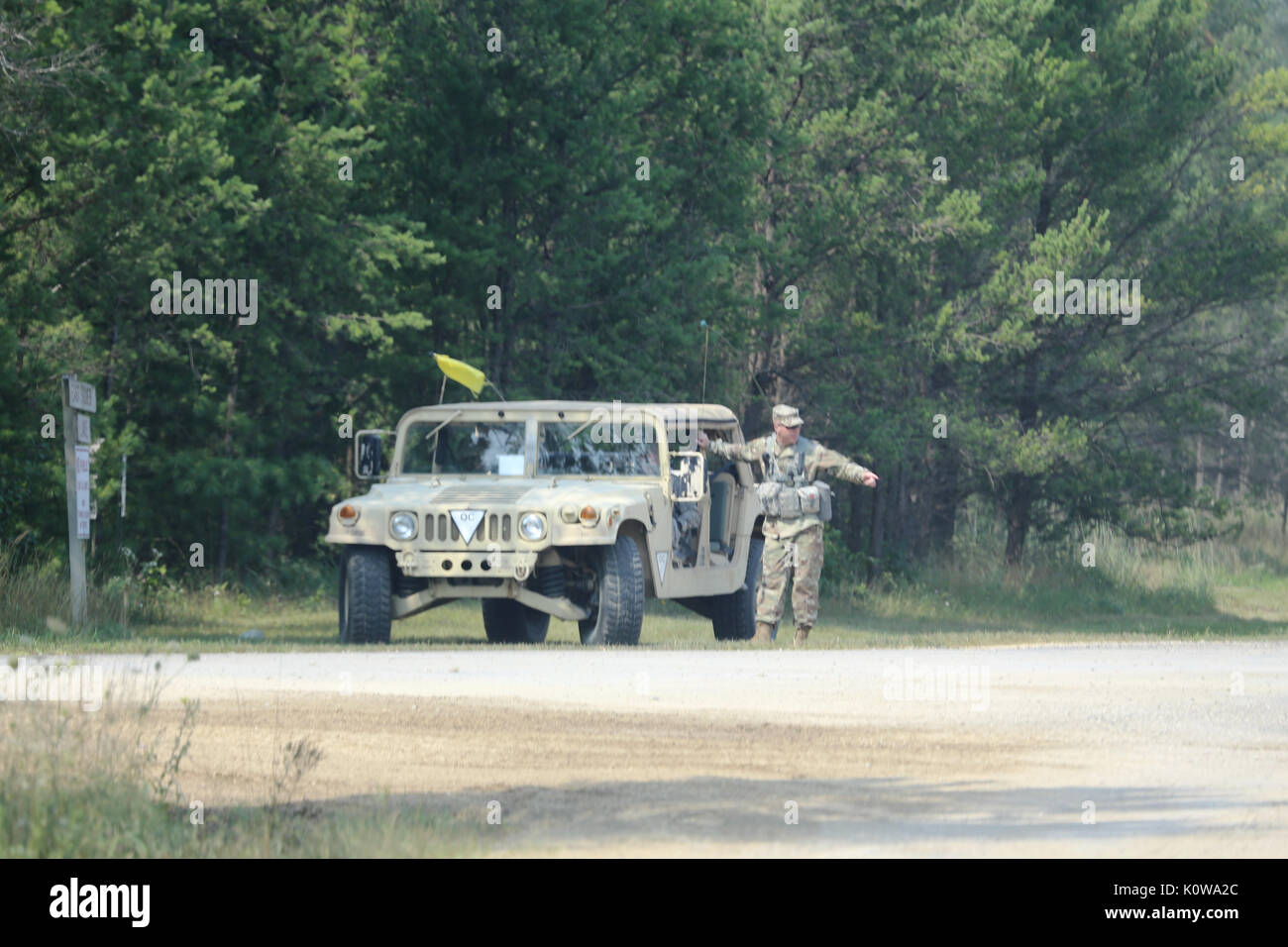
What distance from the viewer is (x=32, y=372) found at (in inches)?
933

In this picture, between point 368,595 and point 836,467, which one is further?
point 836,467

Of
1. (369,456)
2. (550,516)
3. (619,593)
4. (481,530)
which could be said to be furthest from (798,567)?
(369,456)

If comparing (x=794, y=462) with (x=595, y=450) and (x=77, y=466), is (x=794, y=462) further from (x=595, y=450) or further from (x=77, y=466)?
(x=77, y=466)

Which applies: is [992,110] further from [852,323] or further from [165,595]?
[165,595]

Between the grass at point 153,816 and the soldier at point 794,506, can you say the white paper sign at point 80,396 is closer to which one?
the soldier at point 794,506

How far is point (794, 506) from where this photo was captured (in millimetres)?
17922

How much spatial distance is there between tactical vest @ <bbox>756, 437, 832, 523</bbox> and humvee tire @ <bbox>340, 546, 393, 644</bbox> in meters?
3.19

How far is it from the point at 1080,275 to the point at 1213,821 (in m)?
31.2

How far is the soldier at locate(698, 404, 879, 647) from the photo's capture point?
17922mm

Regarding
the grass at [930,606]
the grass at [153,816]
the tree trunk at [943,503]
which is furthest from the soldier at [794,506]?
the tree trunk at [943,503]

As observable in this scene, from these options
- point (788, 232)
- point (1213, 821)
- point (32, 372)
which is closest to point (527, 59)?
point (788, 232)

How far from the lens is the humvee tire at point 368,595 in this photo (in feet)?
57.5

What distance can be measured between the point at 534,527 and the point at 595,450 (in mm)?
1883

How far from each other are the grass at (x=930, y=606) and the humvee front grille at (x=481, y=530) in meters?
0.90
